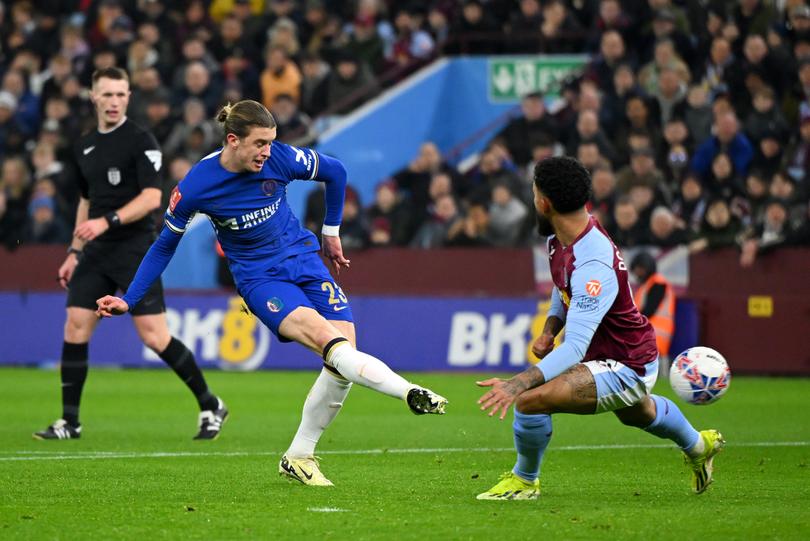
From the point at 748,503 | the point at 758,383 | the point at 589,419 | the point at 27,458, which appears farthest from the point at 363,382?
the point at 758,383

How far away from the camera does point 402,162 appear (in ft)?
81.2

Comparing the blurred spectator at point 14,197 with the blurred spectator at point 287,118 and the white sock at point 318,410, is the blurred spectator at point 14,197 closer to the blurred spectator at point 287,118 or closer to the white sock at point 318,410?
the blurred spectator at point 287,118

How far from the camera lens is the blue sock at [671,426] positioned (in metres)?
8.38

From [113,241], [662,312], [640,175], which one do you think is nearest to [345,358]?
[113,241]

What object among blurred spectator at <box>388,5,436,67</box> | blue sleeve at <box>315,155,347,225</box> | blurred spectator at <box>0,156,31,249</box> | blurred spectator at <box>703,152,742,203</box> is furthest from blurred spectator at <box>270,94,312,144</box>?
blue sleeve at <box>315,155,347,225</box>

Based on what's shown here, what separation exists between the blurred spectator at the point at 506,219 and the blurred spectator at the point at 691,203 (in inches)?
82.2

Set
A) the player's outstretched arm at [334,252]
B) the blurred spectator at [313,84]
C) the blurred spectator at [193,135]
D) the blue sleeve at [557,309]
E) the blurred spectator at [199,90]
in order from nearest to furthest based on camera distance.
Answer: the blue sleeve at [557,309] < the player's outstretched arm at [334,252] < the blurred spectator at [193,135] < the blurred spectator at [199,90] < the blurred spectator at [313,84]

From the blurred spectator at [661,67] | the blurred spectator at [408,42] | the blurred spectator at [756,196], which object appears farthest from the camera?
the blurred spectator at [408,42]

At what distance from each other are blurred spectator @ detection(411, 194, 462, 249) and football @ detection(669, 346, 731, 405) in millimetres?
11771

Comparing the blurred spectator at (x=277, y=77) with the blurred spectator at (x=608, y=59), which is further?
the blurred spectator at (x=277, y=77)

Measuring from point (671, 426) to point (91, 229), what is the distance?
490 centimetres

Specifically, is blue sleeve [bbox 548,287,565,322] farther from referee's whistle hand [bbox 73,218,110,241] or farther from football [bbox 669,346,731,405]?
referee's whistle hand [bbox 73,218,110,241]

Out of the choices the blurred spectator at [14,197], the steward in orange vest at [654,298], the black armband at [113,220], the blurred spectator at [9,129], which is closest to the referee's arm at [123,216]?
the black armband at [113,220]

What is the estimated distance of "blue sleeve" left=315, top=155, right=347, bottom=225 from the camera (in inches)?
368
